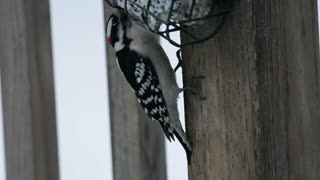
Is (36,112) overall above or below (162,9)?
below

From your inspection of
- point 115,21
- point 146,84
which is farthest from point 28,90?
point 146,84

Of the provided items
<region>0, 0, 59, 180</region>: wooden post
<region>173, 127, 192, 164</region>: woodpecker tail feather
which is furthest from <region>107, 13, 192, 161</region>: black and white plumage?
<region>0, 0, 59, 180</region>: wooden post

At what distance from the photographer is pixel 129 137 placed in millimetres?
1867

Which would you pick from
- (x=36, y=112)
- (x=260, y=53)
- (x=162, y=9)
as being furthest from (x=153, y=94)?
→ (x=260, y=53)

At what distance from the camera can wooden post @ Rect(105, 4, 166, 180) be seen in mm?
1863

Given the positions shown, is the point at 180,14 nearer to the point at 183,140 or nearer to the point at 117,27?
the point at 183,140

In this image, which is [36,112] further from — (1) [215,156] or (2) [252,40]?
(2) [252,40]

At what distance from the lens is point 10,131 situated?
1.90 metres

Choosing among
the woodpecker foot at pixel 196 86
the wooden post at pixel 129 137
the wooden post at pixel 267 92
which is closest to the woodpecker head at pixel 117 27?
the wooden post at pixel 129 137

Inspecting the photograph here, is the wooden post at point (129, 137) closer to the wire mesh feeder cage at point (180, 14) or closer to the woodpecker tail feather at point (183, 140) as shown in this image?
the woodpecker tail feather at point (183, 140)

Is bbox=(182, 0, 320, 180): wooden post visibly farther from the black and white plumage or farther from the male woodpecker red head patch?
the male woodpecker red head patch

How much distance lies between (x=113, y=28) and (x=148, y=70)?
17 centimetres

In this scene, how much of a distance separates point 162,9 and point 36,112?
404 mm

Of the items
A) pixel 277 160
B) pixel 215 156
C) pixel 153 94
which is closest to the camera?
pixel 277 160
